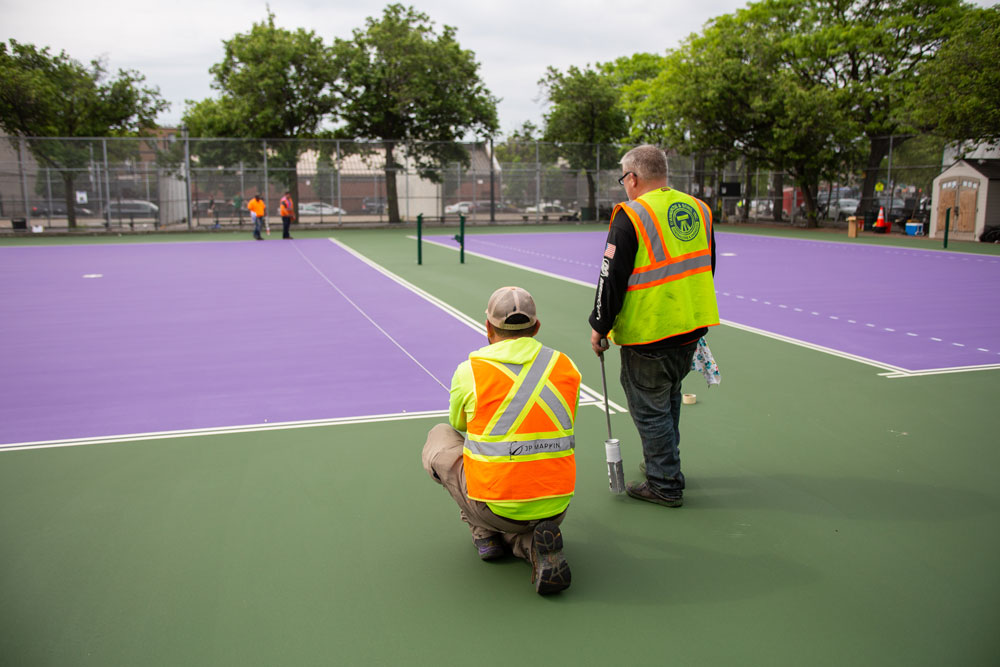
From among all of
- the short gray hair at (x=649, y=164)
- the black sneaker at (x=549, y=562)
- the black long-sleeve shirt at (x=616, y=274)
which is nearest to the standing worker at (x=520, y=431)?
the black sneaker at (x=549, y=562)

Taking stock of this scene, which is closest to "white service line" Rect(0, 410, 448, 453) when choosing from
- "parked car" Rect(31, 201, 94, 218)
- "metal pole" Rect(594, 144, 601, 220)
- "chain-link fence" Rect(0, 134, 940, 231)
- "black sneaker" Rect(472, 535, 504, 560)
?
"black sneaker" Rect(472, 535, 504, 560)

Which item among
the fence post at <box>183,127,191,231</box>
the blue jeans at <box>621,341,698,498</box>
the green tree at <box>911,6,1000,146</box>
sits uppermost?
the green tree at <box>911,6,1000,146</box>

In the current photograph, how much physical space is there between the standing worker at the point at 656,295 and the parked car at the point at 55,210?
31.8 meters

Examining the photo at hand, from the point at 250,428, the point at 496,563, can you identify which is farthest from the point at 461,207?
the point at 496,563

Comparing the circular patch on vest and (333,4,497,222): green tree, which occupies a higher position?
(333,4,497,222): green tree

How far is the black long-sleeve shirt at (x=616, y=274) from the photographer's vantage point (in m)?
4.13

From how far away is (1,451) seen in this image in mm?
5480

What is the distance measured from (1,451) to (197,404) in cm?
150

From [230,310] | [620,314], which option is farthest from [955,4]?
[620,314]

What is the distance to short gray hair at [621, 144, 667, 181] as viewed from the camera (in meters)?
4.26

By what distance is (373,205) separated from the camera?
3534 cm

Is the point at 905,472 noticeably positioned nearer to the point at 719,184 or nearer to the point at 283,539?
the point at 283,539

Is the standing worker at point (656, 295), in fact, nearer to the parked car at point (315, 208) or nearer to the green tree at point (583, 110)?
the parked car at point (315, 208)

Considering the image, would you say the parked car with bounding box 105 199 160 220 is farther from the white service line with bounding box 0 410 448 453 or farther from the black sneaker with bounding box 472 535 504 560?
the black sneaker with bounding box 472 535 504 560
